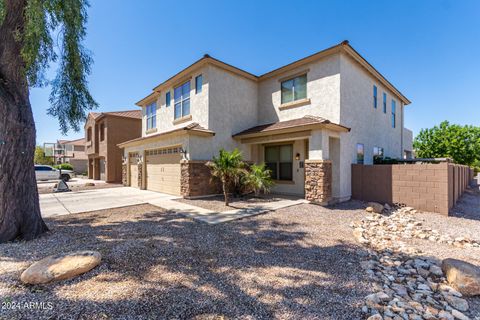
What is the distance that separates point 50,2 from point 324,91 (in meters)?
10.4

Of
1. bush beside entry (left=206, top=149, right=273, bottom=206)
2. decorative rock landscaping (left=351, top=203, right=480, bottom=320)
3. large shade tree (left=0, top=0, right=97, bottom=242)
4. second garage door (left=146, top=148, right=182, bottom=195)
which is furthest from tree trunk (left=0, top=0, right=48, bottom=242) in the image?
decorative rock landscaping (left=351, top=203, right=480, bottom=320)

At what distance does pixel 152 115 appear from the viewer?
17.1 m

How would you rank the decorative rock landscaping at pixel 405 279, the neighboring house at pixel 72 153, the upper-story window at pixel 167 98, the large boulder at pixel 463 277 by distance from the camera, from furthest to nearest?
the neighboring house at pixel 72 153 → the upper-story window at pixel 167 98 → the large boulder at pixel 463 277 → the decorative rock landscaping at pixel 405 279

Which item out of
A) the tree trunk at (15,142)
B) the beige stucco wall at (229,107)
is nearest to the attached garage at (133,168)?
the beige stucco wall at (229,107)

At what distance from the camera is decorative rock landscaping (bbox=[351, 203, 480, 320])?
117 inches

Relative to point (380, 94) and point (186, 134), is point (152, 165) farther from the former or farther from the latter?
point (380, 94)

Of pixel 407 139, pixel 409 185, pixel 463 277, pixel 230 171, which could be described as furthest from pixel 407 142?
pixel 463 277

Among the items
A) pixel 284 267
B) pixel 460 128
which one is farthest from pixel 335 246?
pixel 460 128

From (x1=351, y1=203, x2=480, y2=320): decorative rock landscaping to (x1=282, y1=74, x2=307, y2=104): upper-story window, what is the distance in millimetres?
7523

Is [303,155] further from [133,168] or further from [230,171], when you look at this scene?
[133,168]

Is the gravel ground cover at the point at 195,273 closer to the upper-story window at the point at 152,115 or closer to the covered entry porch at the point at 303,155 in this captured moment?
the covered entry porch at the point at 303,155

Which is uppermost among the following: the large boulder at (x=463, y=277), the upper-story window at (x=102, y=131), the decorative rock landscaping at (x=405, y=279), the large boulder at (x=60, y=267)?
the upper-story window at (x=102, y=131)

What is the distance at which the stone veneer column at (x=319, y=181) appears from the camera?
945 centimetres

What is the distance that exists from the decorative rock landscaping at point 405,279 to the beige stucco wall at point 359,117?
4.24 m
